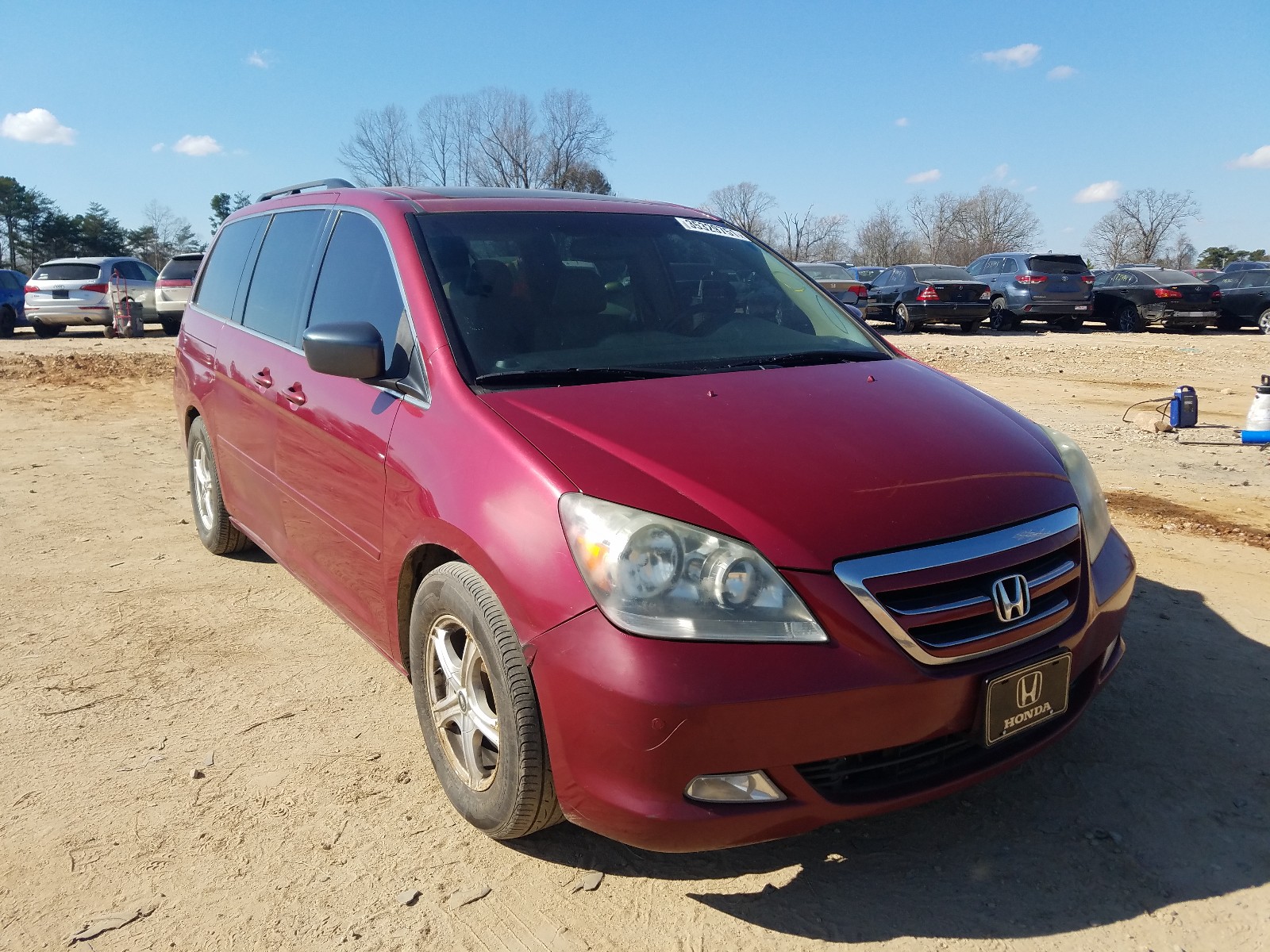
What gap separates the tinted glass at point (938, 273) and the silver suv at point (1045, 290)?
0.74m

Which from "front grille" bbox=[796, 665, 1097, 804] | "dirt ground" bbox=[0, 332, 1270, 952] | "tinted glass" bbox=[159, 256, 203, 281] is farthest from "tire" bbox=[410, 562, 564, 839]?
"tinted glass" bbox=[159, 256, 203, 281]

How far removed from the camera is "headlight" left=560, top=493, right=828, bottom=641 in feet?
6.95

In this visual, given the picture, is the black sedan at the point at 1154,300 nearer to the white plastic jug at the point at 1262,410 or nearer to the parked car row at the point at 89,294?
the white plastic jug at the point at 1262,410

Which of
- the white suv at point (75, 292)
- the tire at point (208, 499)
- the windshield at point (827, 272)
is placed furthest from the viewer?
the windshield at point (827, 272)

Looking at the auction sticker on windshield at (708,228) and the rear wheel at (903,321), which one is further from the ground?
the auction sticker on windshield at (708,228)

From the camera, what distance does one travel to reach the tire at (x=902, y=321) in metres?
20.7

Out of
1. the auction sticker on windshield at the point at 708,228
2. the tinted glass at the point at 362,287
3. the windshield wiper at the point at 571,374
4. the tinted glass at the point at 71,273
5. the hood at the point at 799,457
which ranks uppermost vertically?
the tinted glass at the point at 71,273

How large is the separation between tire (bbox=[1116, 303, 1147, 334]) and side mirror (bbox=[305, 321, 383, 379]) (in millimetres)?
21731

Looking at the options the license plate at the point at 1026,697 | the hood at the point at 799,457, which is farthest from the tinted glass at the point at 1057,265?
the license plate at the point at 1026,697

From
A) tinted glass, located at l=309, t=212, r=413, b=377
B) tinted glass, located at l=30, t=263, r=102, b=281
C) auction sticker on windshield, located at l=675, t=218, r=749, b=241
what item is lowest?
tinted glass, located at l=309, t=212, r=413, b=377

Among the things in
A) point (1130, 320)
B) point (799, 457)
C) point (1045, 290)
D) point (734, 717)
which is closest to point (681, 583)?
point (734, 717)

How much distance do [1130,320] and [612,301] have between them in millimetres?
21361

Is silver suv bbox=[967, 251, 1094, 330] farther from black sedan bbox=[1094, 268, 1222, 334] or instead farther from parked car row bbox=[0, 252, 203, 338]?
parked car row bbox=[0, 252, 203, 338]

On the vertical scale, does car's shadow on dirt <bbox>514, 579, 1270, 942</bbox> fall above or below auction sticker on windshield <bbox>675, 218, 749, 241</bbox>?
below
